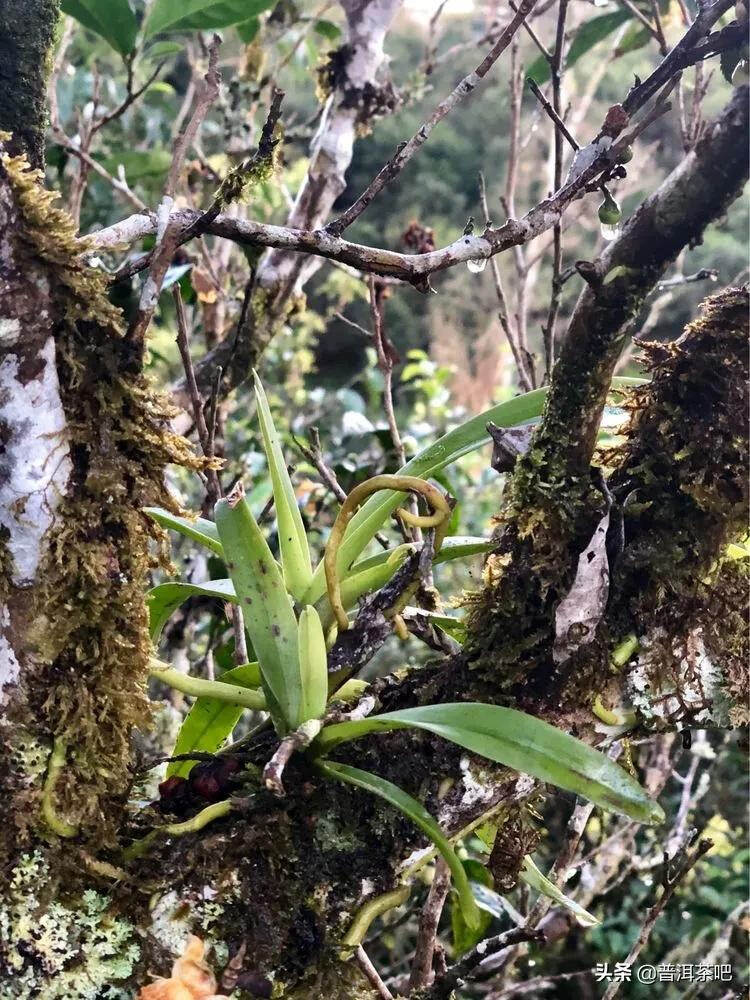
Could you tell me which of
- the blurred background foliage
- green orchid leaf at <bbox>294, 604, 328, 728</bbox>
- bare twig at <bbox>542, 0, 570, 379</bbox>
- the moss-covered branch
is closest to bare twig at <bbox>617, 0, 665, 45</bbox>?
the blurred background foliage

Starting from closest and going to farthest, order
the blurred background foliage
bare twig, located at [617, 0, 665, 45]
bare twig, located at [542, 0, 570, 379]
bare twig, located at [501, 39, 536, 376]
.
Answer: bare twig, located at [542, 0, 570, 379] → bare twig, located at [617, 0, 665, 45] → bare twig, located at [501, 39, 536, 376] → the blurred background foliage

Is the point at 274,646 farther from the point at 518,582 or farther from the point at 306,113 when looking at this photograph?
the point at 306,113

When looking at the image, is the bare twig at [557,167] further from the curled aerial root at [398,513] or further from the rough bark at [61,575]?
the rough bark at [61,575]

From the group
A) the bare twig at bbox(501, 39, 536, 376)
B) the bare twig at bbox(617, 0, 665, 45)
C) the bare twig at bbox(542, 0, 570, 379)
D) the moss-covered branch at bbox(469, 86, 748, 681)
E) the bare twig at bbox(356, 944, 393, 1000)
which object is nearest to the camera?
the moss-covered branch at bbox(469, 86, 748, 681)

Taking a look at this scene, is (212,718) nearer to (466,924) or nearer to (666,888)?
(466,924)

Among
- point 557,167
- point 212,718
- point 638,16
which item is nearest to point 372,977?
point 212,718

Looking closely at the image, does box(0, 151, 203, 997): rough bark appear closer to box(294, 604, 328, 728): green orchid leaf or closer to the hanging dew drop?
box(294, 604, 328, 728): green orchid leaf
